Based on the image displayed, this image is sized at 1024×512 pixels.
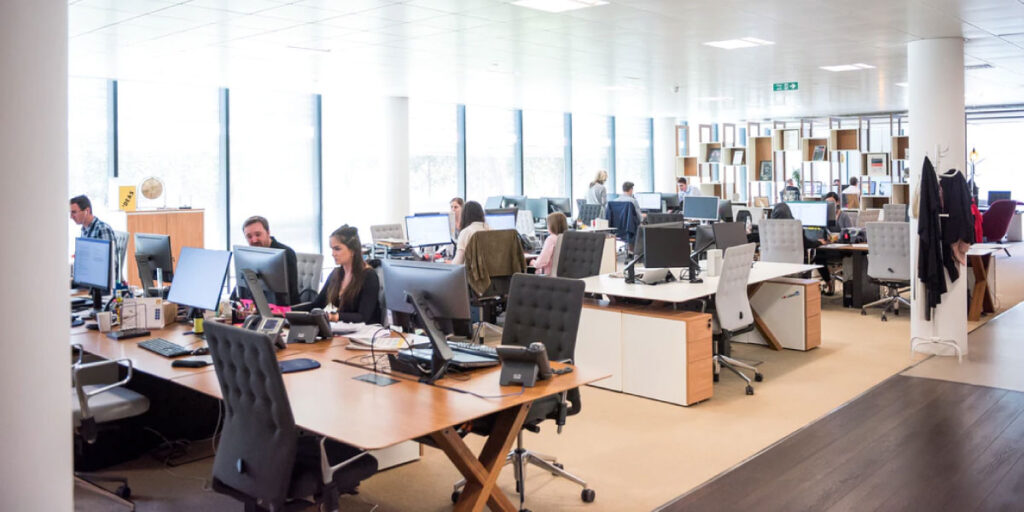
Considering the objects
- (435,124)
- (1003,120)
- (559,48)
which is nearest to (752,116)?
(1003,120)

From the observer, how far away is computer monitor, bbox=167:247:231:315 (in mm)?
4699

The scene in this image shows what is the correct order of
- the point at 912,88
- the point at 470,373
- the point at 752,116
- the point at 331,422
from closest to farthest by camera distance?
1. the point at 331,422
2. the point at 470,373
3. the point at 912,88
4. the point at 752,116

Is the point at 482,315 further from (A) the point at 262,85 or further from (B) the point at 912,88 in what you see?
(A) the point at 262,85

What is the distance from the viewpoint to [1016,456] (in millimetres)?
4590

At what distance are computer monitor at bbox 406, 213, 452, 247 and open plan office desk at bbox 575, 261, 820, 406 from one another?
3922 millimetres

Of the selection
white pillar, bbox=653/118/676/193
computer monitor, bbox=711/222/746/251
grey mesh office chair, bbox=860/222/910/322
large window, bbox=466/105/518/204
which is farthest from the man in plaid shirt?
white pillar, bbox=653/118/676/193

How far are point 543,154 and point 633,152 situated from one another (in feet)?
10.8

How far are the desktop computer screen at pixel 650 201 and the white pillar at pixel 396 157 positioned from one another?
15.0 feet

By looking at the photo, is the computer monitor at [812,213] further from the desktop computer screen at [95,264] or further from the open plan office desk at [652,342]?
the desktop computer screen at [95,264]

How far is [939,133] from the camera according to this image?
23.3ft

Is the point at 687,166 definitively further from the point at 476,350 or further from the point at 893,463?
the point at 476,350

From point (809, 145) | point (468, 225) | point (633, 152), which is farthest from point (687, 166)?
point (468, 225)

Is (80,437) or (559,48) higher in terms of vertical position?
(559,48)

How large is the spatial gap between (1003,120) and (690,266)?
51.4ft
